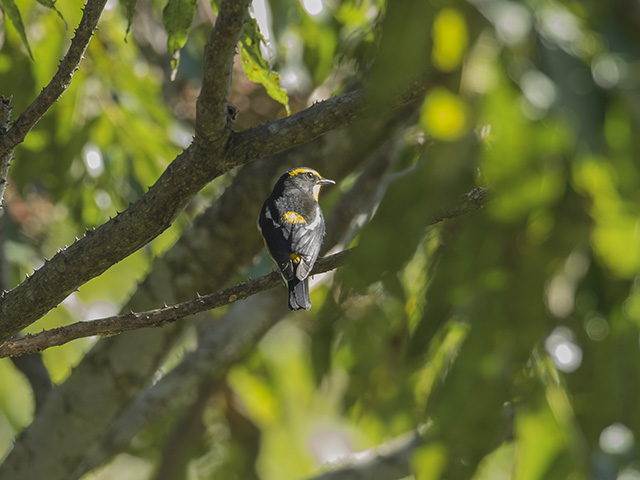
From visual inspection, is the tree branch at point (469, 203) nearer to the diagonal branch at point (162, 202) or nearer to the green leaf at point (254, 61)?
the diagonal branch at point (162, 202)

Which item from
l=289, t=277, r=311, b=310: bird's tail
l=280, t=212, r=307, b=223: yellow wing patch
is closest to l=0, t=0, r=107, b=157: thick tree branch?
l=289, t=277, r=311, b=310: bird's tail

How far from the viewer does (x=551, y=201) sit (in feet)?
4.01

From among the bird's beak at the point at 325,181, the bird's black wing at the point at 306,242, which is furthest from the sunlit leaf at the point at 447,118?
the bird's beak at the point at 325,181

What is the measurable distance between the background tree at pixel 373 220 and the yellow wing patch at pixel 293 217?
0.23 meters

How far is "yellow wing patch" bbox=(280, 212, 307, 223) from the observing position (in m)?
4.38

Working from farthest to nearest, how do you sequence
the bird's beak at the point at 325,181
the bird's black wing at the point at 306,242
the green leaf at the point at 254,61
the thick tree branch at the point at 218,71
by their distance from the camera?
the bird's beak at the point at 325,181, the bird's black wing at the point at 306,242, the green leaf at the point at 254,61, the thick tree branch at the point at 218,71

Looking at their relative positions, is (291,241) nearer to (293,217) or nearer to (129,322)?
(293,217)

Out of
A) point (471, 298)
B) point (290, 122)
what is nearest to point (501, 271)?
point (471, 298)

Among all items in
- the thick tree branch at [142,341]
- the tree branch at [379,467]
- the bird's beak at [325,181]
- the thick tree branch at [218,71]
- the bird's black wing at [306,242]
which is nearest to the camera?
the thick tree branch at [218,71]

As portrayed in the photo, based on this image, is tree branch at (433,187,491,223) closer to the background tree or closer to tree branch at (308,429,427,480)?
the background tree

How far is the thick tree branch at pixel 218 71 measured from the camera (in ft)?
6.72

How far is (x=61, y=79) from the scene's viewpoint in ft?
7.87

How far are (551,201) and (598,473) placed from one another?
0.95 metres

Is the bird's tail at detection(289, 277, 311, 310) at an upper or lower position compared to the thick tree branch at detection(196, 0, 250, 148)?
lower
